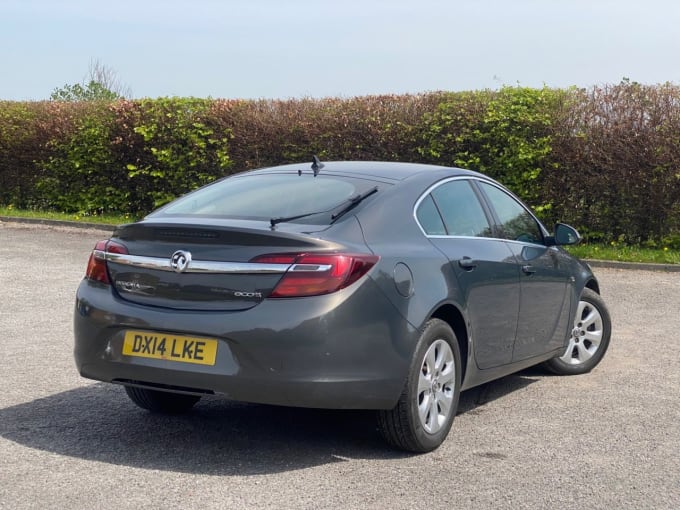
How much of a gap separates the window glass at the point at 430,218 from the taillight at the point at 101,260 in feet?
5.62

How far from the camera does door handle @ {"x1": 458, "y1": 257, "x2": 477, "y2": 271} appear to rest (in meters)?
6.12

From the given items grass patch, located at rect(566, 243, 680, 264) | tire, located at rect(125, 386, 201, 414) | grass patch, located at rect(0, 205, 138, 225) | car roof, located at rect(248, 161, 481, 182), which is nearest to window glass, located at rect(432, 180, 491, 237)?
car roof, located at rect(248, 161, 481, 182)

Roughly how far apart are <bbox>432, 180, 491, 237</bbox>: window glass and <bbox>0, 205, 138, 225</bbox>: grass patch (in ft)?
47.3

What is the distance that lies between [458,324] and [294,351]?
1.35 m

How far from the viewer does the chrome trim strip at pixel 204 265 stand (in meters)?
5.18

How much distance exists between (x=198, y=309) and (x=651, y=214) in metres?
12.3

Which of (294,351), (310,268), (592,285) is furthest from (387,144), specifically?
(294,351)

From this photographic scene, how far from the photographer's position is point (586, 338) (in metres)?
8.18

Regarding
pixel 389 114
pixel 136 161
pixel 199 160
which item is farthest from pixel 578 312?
pixel 136 161

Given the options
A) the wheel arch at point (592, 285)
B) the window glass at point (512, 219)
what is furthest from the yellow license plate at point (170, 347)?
the wheel arch at point (592, 285)

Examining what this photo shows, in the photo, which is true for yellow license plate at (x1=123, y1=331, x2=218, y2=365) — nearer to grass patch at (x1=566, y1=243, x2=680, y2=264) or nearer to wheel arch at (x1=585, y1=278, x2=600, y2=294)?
wheel arch at (x1=585, y1=278, x2=600, y2=294)

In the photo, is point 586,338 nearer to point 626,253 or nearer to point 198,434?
point 198,434

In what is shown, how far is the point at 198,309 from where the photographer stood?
208 inches

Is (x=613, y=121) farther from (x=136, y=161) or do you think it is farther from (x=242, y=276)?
(x=242, y=276)
